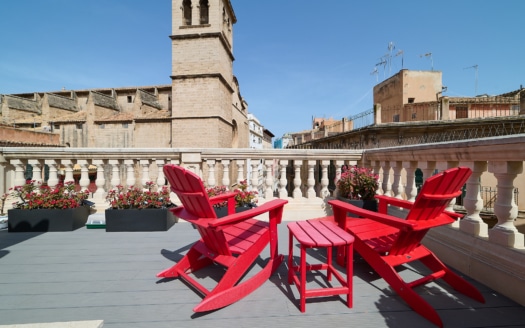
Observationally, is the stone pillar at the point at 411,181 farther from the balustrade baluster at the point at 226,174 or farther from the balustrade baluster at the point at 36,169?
the balustrade baluster at the point at 36,169

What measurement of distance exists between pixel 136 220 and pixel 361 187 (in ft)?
11.6

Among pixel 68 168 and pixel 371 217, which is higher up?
pixel 68 168

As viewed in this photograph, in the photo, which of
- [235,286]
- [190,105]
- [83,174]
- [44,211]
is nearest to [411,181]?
[235,286]

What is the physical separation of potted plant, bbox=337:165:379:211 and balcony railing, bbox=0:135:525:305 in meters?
0.32

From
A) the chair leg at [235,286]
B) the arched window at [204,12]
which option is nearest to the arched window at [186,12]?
the arched window at [204,12]

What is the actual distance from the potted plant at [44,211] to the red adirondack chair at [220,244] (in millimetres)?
2427

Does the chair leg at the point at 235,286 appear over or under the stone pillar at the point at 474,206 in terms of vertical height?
under

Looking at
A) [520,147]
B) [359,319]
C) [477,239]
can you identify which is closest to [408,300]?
[359,319]

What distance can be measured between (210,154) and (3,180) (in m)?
3.50

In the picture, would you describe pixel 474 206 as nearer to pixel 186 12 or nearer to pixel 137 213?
pixel 137 213

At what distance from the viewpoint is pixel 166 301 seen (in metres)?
1.85

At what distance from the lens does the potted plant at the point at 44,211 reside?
11.2 feet

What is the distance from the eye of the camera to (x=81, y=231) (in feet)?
11.6

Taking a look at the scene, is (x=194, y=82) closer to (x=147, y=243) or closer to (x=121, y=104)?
(x=147, y=243)
